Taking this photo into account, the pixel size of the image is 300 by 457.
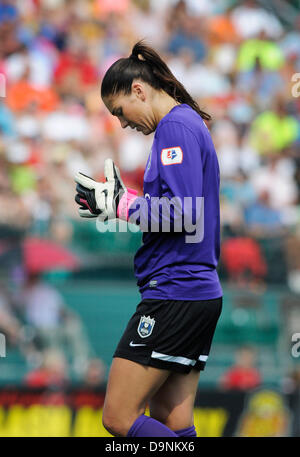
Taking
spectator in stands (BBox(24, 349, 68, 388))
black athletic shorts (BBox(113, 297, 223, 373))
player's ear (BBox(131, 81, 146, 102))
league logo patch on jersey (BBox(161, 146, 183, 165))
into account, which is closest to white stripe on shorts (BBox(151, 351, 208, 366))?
black athletic shorts (BBox(113, 297, 223, 373))

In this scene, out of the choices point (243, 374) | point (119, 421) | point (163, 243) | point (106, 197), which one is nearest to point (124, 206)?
point (106, 197)

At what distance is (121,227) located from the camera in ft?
19.3

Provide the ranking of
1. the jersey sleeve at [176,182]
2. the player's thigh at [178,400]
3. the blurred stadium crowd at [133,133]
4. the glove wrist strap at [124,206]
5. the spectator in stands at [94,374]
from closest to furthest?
the jersey sleeve at [176,182]
the glove wrist strap at [124,206]
the player's thigh at [178,400]
the spectator in stands at [94,374]
the blurred stadium crowd at [133,133]

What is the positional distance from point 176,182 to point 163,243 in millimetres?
263

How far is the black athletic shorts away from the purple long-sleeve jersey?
1.6 inches

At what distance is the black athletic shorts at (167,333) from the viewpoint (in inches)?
101

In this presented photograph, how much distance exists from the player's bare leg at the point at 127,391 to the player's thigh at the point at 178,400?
0.19 m

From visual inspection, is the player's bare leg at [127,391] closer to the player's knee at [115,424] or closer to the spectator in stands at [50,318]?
the player's knee at [115,424]

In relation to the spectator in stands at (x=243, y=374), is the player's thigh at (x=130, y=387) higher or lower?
higher

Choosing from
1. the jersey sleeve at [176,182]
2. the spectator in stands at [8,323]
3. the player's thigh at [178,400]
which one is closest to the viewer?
the jersey sleeve at [176,182]

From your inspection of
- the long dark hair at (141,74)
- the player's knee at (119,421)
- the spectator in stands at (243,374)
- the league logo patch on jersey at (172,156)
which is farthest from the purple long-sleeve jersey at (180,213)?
the spectator in stands at (243,374)

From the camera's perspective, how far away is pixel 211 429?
18.1ft

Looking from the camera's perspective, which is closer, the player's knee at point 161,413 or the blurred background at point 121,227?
the player's knee at point 161,413

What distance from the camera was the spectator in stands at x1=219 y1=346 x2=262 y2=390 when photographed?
5.65 metres
